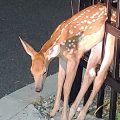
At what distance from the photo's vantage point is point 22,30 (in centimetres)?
A: 648

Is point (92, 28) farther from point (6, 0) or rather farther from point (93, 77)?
point (6, 0)

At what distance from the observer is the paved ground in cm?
423

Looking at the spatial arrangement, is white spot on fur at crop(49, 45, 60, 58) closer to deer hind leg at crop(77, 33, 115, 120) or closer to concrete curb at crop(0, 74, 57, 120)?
deer hind leg at crop(77, 33, 115, 120)

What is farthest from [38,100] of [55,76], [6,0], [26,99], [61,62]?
[6,0]

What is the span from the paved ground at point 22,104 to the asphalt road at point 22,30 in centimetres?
20

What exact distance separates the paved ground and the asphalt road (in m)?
0.20

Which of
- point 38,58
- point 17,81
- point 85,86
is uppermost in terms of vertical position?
point 38,58

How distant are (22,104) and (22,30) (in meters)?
2.23

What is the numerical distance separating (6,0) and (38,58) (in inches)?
181

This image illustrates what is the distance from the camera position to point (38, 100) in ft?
14.6

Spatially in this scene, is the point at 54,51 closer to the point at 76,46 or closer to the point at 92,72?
the point at 76,46

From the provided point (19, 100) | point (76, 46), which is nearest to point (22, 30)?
point (19, 100)

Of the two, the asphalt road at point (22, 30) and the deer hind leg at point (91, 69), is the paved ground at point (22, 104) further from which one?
the deer hind leg at point (91, 69)

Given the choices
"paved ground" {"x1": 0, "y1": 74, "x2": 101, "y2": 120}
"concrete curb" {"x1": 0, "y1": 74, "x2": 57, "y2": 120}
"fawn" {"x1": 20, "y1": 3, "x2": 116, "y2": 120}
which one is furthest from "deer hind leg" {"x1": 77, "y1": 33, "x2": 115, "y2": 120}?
"concrete curb" {"x1": 0, "y1": 74, "x2": 57, "y2": 120}
